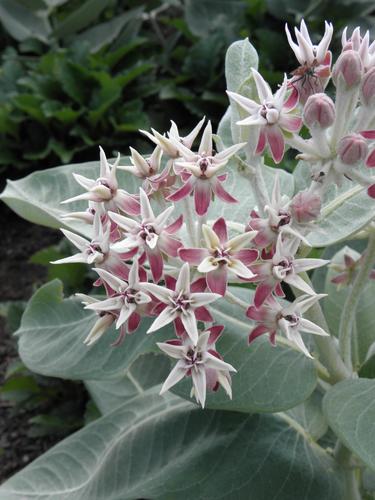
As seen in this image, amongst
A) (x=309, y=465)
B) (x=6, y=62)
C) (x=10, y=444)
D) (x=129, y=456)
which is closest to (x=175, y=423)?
(x=129, y=456)

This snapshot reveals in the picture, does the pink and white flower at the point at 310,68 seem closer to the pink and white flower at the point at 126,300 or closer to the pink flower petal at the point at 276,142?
the pink flower petal at the point at 276,142

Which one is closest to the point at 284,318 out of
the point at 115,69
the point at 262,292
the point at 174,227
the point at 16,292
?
the point at 262,292

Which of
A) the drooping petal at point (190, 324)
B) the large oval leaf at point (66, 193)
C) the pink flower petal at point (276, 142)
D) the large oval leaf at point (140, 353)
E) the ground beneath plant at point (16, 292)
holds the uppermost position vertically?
the pink flower petal at point (276, 142)

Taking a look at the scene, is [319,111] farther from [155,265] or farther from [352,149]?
[155,265]

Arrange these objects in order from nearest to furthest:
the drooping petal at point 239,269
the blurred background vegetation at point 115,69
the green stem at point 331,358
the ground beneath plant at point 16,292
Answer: the drooping petal at point 239,269 → the green stem at point 331,358 → the ground beneath plant at point 16,292 → the blurred background vegetation at point 115,69

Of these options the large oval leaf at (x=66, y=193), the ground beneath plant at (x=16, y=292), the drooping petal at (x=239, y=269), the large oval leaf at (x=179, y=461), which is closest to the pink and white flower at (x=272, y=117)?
the drooping petal at (x=239, y=269)

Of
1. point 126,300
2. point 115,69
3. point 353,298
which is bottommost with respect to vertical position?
point 115,69

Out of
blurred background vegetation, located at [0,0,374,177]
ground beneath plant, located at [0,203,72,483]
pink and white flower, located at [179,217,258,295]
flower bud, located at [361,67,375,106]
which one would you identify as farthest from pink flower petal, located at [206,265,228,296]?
blurred background vegetation, located at [0,0,374,177]

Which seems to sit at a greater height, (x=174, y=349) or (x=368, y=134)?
(x=368, y=134)
